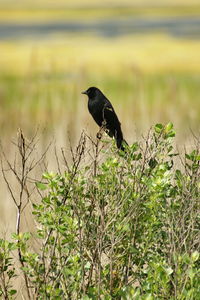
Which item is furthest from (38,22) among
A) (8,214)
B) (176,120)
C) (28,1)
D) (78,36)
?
(8,214)

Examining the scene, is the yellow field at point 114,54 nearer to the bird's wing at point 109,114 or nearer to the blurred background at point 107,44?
the blurred background at point 107,44

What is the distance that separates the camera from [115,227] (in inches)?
175

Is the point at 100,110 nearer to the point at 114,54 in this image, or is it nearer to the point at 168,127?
the point at 168,127

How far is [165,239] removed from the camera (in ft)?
14.8

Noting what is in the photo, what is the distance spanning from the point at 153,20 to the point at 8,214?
3710cm

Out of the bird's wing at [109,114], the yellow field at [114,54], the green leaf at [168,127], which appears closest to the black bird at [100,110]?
the bird's wing at [109,114]

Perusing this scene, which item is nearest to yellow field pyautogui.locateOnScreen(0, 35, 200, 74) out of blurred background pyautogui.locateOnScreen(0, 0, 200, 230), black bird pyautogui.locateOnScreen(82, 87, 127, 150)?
blurred background pyautogui.locateOnScreen(0, 0, 200, 230)

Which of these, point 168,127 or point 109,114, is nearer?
point 168,127

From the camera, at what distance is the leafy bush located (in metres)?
4.30

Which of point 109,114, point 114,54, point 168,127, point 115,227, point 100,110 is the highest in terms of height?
point 114,54

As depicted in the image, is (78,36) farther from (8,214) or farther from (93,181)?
(93,181)

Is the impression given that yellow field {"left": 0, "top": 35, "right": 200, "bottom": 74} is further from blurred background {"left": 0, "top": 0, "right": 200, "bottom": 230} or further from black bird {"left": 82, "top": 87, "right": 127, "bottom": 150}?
black bird {"left": 82, "top": 87, "right": 127, "bottom": 150}

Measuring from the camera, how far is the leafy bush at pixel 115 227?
4.30m

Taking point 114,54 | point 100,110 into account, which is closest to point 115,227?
point 100,110
